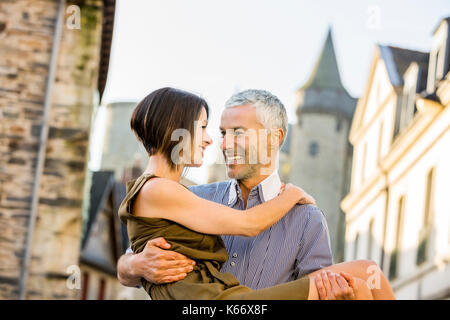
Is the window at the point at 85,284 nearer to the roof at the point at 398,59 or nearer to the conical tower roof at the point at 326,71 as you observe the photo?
the roof at the point at 398,59

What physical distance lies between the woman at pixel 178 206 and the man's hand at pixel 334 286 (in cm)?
37

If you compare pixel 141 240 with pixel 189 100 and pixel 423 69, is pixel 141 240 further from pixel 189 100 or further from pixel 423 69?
pixel 423 69

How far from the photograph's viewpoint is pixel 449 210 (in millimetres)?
16328

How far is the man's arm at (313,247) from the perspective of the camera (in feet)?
13.2

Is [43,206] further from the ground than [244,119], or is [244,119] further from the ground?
[244,119]

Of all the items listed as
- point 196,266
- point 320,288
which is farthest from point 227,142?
point 320,288

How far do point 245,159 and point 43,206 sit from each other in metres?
7.54

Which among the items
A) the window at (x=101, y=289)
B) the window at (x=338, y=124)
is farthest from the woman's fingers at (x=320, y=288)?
the window at (x=338, y=124)

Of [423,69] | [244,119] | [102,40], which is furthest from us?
[423,69]

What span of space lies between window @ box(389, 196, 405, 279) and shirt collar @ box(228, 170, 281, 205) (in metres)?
17.0

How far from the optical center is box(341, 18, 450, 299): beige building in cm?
1758

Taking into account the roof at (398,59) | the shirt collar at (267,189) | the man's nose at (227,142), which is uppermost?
the roof at (398,59)
